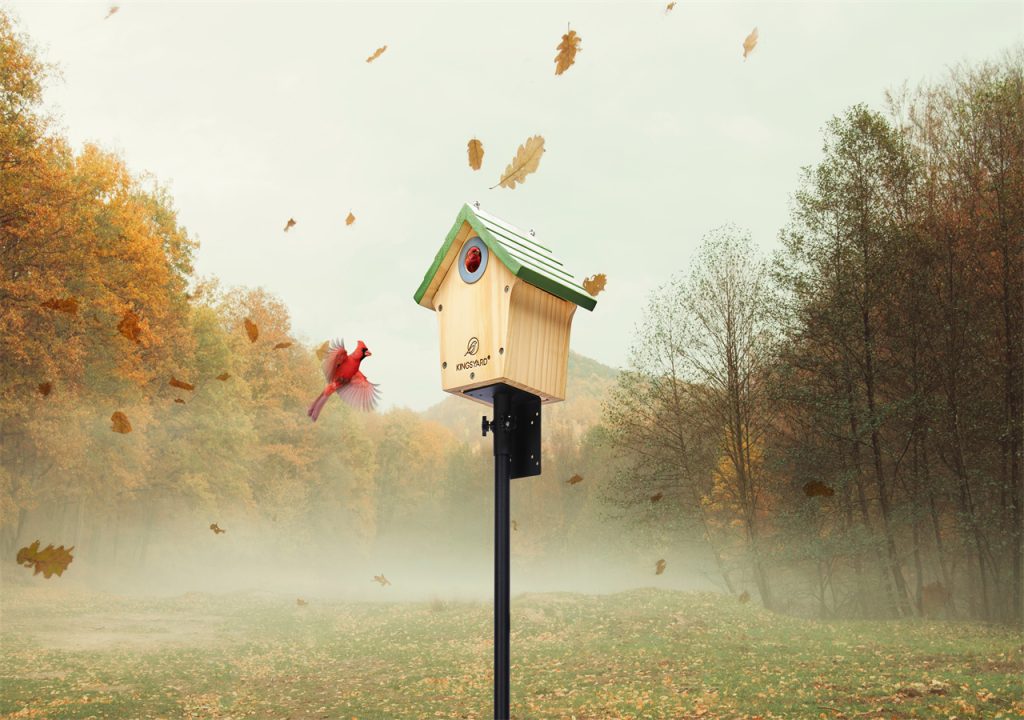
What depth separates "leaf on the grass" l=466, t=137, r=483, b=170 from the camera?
12.3 ft

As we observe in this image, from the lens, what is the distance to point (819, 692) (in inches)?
345

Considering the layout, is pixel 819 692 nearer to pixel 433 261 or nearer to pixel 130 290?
pixel 433 261

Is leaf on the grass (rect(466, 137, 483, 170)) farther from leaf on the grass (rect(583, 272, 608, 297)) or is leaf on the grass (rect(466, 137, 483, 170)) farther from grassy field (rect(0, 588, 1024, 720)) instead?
grassy field (rect(0, 588, 1024, 720))

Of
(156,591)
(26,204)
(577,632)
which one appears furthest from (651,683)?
(156,591)

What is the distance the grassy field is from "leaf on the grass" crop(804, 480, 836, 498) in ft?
7.99

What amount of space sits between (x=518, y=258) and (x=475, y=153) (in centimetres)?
73

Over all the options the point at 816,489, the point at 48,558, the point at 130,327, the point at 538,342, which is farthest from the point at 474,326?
the point at 130,327

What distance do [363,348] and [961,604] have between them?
1588 cm

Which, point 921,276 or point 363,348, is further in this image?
point 921,276

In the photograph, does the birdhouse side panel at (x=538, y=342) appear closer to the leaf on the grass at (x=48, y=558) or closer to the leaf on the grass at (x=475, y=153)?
the leaf on the grass at (x=475, y=153)

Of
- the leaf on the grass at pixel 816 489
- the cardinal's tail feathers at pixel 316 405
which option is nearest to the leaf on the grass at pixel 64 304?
the cardinal's tail feathers at pixel 316 405

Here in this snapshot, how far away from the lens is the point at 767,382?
16.1 metres

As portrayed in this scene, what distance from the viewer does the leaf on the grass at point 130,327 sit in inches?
677

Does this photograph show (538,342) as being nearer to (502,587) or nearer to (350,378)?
(350,378)
